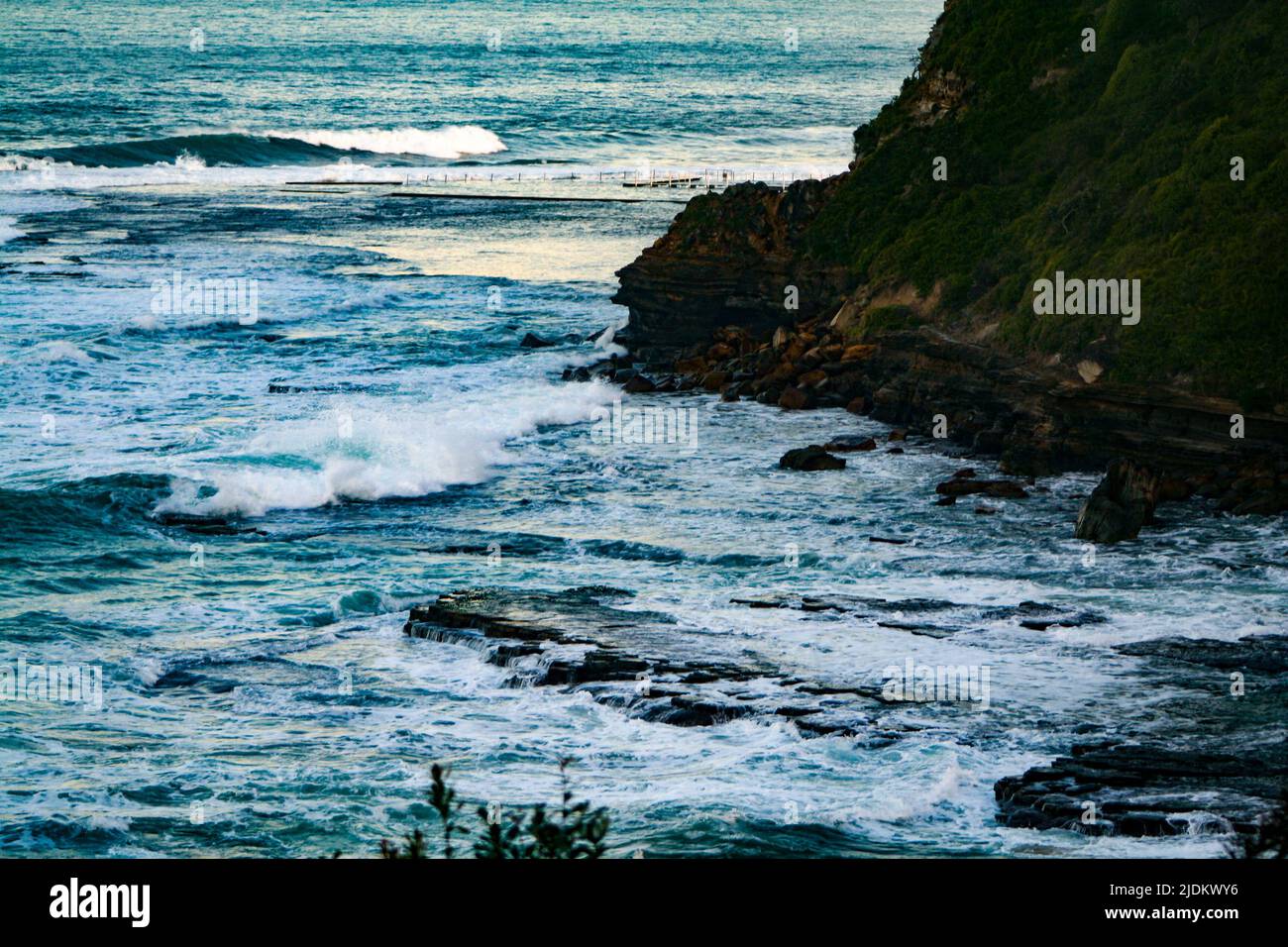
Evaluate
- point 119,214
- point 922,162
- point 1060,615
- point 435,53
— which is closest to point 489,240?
point 119,214

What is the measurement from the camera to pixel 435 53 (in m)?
142

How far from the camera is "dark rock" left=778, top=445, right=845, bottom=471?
2862 centimetres

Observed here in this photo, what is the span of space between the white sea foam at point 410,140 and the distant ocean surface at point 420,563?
1248 inches

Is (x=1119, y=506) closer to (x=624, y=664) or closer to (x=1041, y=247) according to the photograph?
(x=624, y=664)

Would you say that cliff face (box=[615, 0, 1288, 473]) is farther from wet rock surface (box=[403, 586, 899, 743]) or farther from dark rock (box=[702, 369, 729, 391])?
wet rock surface (box=[403, 586, 899, 743])

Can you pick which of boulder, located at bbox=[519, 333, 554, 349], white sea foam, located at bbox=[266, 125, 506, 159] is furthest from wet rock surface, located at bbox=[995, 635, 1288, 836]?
white sea foam, located at bbox=[266, 125, 506, 159]

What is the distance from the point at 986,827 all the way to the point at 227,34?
144m

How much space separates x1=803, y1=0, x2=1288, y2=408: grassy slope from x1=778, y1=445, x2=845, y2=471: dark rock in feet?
15.0

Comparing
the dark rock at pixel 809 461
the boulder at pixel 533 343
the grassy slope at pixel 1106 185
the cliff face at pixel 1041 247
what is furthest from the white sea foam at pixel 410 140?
the dark rock at pixel 809 461

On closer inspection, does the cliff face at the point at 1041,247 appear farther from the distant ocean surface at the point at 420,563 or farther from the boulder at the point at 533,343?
the boulder at the point at 533,343

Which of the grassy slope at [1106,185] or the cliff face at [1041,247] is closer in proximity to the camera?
the cliff face at [1041,247]

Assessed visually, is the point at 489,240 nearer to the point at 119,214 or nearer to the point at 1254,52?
the point at 119,214

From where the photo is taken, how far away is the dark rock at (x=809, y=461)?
93.9 ft

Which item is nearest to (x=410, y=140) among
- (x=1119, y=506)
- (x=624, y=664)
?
(x=1119, y=506)
